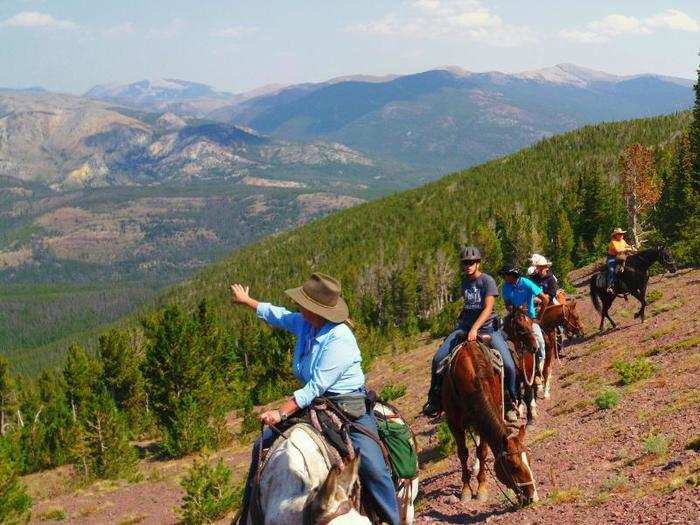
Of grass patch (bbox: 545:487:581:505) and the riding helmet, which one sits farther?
→ the riding helmet

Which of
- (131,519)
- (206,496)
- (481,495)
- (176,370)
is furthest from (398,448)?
(176,370)

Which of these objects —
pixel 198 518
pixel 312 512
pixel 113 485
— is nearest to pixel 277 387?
pixel 113 485

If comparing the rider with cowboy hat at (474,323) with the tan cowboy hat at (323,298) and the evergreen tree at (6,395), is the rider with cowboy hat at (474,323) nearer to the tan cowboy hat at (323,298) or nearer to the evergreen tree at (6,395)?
the tan cowboy hat at (323,298)

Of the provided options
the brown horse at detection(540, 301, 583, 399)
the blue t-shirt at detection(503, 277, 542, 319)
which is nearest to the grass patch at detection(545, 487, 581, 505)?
the blue t-shirt at detection(503, 277, 542, 319)

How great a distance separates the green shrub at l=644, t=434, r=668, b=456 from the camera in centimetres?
1024

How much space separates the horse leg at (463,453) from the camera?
11.0 metres

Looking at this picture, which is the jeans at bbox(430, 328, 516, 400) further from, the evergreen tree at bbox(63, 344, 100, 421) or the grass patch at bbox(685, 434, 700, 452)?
the evergreen tree at bbox(63, 344, 100, 421)

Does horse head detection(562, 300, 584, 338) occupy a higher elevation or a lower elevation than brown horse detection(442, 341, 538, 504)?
lower

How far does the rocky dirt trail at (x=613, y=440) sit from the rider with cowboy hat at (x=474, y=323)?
191 cm

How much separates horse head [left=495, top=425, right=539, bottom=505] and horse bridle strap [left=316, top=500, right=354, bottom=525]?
4.97 metres

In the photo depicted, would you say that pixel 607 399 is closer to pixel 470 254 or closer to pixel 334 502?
pixel 470 254

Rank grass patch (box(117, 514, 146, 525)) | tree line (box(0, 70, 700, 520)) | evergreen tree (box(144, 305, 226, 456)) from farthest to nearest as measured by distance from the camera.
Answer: evergreen tree (box(144, 305, 226, 456)), tree line (box(0, 70, 700, 520)), grass patch (box(117, 514, 146, 525))

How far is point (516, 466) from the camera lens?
935 cm

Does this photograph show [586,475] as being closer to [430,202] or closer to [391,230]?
[391,230]
